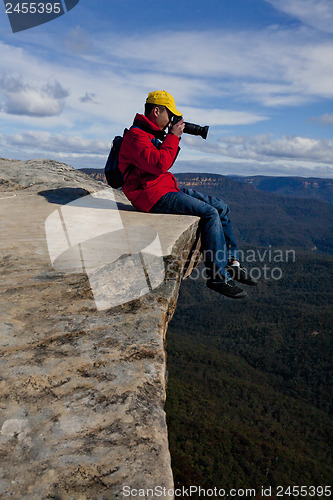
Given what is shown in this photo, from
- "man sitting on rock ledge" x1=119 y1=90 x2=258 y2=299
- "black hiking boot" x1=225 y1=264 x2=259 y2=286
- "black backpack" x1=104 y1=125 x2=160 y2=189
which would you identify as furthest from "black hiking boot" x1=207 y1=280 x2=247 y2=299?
"black backpack" x1=104 y1=125 x2=160 y2=189

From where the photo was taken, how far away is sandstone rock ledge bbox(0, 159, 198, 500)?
1.98 meters

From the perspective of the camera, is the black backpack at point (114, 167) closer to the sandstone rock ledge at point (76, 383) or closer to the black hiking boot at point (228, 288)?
the sandstone rock ledge at point (76, 383)

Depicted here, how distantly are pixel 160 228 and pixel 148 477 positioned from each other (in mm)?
3802

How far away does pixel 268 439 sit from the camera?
81.8 metres

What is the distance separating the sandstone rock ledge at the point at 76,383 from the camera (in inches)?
78.0

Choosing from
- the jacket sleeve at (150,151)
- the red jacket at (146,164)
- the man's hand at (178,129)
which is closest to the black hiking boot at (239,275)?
the red jacket at (146,164)

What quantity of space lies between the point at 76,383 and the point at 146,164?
11.5 ft

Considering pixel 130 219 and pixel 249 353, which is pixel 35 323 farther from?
pixel 249 353

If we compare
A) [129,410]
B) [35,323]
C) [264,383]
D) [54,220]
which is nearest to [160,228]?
[54,220]

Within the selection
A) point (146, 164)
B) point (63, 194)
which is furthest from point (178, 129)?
point (63, 194)

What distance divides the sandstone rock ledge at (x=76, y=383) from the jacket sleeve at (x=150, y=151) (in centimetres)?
133

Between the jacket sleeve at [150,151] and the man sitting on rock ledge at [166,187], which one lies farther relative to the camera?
the man sitting on rock ledge at [166,187]

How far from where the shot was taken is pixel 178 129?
549 centimetres

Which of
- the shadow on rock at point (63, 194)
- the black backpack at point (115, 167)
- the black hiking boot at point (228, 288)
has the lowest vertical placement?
the black hiking boot at point (228, 288)
